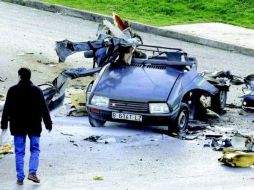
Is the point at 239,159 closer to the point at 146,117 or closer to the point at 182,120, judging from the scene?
the point at 146,117

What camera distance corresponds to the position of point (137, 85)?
47.9 feet

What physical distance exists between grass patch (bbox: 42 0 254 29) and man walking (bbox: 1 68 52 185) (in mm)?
13876

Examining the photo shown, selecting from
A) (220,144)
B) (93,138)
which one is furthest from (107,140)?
(220,144)

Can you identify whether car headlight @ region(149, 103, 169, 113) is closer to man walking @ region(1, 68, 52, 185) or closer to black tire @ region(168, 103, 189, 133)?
black tire @ region(168, 103, 189, 133)

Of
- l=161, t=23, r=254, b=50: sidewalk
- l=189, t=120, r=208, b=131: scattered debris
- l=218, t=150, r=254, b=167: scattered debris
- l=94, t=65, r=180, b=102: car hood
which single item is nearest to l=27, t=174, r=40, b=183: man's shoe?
l=218, t=150, r=254, b=167: scattered debris

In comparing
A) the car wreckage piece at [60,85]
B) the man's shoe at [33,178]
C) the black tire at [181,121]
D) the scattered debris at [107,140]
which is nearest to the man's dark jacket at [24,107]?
the man's shoe at [33,178]

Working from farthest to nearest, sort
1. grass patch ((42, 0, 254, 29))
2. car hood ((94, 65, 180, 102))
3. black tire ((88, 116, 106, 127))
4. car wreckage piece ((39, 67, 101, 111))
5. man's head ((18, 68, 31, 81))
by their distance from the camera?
grass patch ((42, 0, 254, 29)) → car wreckage piece ((39, 67, 101, 111)) → black tire ((88, 116, 106, 127)) → car hood ((94, 65, 180, 102)) → man's head ((18, 68, 31, 81))

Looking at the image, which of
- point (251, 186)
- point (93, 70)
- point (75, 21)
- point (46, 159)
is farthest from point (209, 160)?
point (75, 21)

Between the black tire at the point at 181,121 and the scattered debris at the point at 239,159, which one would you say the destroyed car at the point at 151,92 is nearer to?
the black tire at the point at 181,121

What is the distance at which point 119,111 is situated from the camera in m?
14.3

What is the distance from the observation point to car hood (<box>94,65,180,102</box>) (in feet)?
47.1

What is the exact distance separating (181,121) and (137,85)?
0.95 m

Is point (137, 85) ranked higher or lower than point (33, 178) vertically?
higher

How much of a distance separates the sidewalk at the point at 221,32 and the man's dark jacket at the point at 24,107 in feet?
38.9
